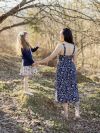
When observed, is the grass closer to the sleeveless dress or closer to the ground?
the ground

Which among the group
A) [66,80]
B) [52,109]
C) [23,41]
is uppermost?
[23,41]

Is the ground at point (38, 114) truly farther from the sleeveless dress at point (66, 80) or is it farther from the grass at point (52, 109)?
the sleeveless dress at point (66, 80)

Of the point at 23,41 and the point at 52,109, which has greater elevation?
the point at 23,41

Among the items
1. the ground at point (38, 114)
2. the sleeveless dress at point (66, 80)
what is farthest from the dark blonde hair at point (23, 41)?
the sleeveless dress at point (66, 80)

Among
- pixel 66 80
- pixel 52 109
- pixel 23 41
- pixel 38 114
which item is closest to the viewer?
pixel 66 80

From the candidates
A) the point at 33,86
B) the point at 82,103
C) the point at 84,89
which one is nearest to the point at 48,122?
the point at 82,103

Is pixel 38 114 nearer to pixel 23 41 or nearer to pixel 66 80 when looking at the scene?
pixel 66 80

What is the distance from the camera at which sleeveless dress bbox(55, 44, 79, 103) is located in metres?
9.07

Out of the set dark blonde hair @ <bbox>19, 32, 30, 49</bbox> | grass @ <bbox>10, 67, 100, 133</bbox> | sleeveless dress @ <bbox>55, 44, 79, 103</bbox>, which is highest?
dark blonde hair @ <bbox>19, 32, 30, 49</bbox>

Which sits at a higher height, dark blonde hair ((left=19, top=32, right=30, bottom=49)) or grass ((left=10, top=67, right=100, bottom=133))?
dark blonde hair ((left=19, top=32, right=30, bottom=49))

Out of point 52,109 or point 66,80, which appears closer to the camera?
point 66,80

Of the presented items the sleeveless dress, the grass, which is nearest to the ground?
the grass

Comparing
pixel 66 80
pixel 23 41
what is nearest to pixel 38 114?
pixel 66 80

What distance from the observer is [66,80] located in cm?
916
